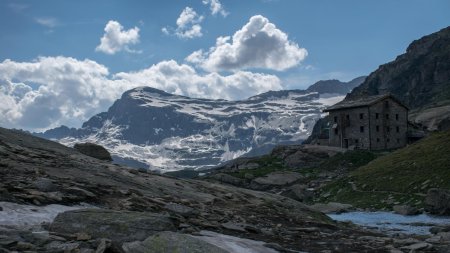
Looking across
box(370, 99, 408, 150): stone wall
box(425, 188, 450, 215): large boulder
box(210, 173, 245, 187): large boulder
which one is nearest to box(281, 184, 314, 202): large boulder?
box(210, 173, 245, 187): large boulder

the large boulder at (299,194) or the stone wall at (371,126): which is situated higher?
the stone wall at (371,126)

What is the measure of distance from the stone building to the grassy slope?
1446 inches

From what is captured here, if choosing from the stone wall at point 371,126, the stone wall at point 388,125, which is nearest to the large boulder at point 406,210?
the stone wall at point 371,126

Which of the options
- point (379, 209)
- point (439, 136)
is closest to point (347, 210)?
point (379, 209)

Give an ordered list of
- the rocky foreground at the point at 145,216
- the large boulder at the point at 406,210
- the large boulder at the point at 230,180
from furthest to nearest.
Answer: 1. the large boulder at the point at 230,180
2. the large boulder at the point at 406,210
3. the rocky foreground at the point at 145,216

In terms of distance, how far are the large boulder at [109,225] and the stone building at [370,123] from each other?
81232 mm

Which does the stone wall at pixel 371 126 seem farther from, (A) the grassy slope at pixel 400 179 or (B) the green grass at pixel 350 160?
(A) the grassy slope at pixel 400 179

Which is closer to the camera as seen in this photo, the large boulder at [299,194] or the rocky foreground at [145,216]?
the rocky foreground at [145,216]

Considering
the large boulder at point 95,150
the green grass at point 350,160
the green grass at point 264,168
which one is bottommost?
the green grass at point 264,168

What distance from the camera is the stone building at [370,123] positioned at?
91.9m

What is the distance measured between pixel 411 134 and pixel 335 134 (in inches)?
610

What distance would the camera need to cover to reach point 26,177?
20062 millimetres

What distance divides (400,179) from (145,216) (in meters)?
35.2

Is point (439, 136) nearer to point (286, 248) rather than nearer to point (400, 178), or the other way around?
point (400, 178)
